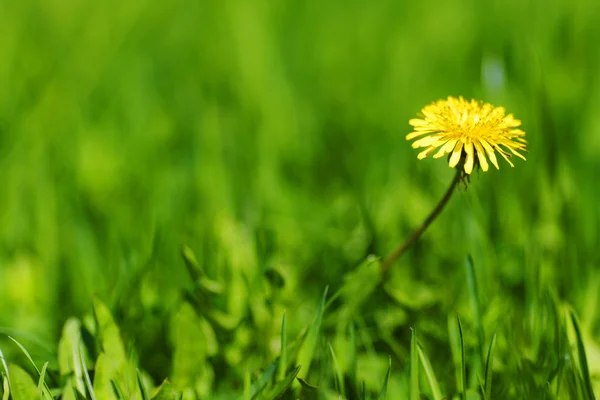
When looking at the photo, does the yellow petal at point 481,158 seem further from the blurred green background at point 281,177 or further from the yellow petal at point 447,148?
the blurred green background at point 281,177

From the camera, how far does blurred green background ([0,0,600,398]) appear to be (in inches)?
56.7

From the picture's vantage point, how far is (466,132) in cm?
115

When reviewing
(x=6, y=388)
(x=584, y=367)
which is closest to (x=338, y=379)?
(x=584, y=367)

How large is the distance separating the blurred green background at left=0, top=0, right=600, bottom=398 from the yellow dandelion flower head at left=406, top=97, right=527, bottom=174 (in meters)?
0.41

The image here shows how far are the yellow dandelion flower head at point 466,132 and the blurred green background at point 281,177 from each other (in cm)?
41

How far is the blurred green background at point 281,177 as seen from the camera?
56.7 inches

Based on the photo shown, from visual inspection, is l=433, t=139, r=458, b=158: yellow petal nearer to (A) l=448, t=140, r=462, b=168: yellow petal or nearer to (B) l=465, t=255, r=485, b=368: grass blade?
(A) l=448, t=140, r=462, b=168: yellow petal

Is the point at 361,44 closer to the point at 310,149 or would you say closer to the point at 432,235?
the point at 310,149

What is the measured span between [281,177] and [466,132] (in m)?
1.01

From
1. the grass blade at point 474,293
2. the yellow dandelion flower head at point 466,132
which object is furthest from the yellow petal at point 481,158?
the grass blade at point 474,293

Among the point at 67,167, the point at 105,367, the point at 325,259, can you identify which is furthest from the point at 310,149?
the point at 105,367

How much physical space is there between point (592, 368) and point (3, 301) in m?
1.42

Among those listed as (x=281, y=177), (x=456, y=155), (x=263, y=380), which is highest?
(x=456, y=155)

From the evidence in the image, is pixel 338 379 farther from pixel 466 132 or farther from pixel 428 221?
pixel 466 132
